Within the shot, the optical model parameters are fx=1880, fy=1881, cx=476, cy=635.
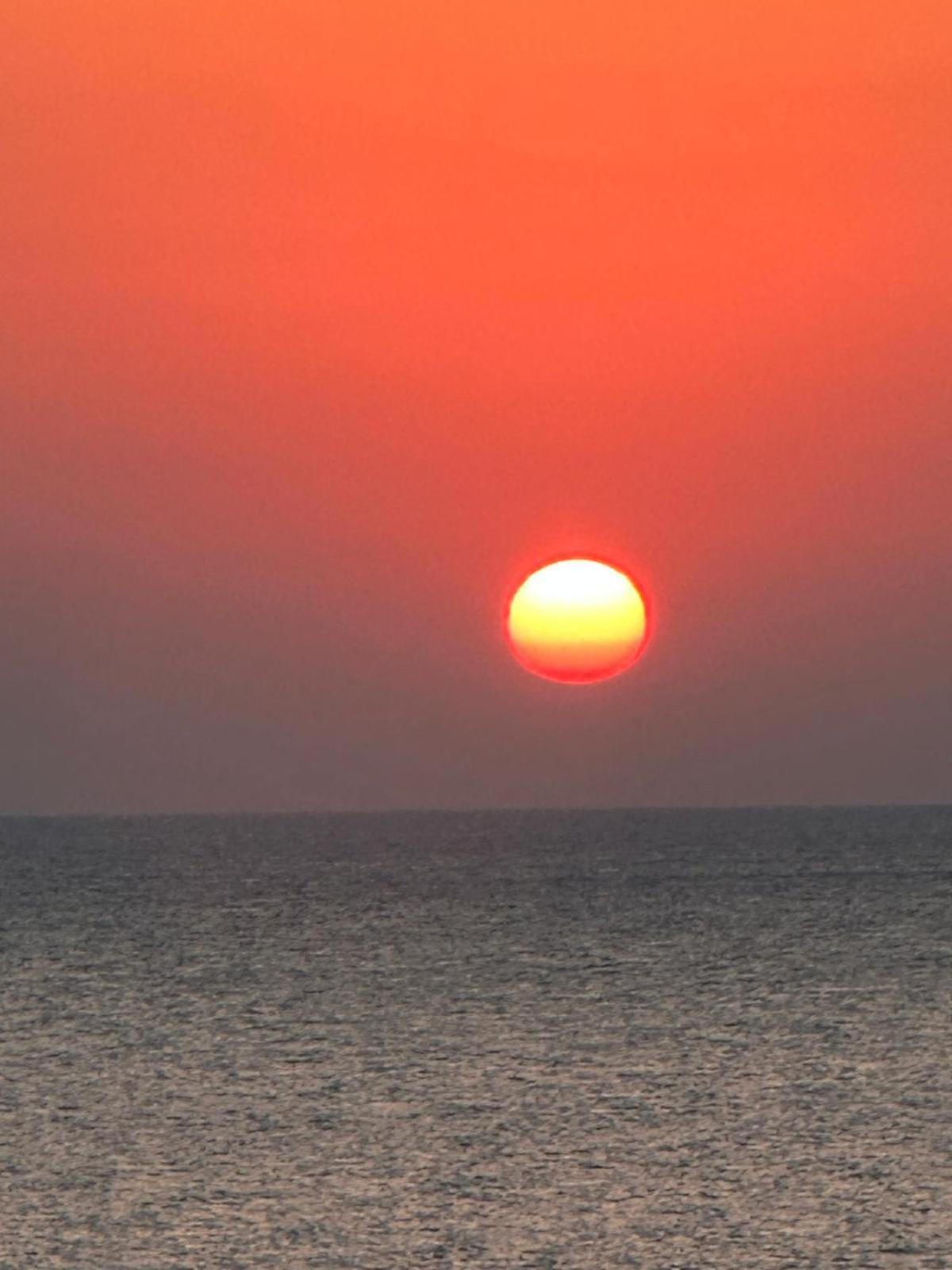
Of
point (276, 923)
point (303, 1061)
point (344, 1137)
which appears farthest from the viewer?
point (276, 923)

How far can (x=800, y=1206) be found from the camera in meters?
12.7

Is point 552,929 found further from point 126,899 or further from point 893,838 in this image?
point 893,838

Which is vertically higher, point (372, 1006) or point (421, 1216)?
point (372, 1006)

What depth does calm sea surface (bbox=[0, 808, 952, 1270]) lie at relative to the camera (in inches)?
470

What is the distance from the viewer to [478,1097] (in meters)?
17.2

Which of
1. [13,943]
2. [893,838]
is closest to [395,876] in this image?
[13,943]

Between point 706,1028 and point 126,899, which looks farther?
point 126,899

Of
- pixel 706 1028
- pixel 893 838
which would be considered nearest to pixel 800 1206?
pixel 706 1028

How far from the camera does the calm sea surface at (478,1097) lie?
11.9 metres

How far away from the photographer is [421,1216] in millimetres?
12430

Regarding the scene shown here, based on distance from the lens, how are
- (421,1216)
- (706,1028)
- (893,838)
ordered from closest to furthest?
(421,1216)
(706,1028)
(893,838)

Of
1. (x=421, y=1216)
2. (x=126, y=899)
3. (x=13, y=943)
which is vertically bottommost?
(x=421, y=1216)

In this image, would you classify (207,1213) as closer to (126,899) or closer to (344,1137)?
(344,1137)

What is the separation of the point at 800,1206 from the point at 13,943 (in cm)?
3445
